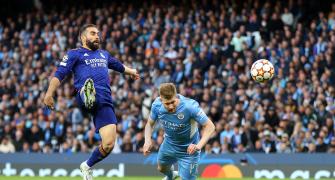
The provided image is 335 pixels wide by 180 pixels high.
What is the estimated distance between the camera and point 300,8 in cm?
2389

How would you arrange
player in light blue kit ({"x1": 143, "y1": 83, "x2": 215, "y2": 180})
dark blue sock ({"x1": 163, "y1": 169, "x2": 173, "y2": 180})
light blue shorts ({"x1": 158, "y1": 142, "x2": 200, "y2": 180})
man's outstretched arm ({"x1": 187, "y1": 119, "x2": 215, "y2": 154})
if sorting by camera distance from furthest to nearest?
dark blue sock ({"x1": 163, "y1": 169, "x2": 173, "y2": 180})
light blue shorts ({"x1": 158, "y1": 142, "x2": 200, "y2": 180})
player in light blue kit ({"x1": 143, "y1": 83, "x2": 215, "y2": 180})
man's outstretched arm ({"x1": 187, "y1": 119, "x2": 215, "y2": 154})

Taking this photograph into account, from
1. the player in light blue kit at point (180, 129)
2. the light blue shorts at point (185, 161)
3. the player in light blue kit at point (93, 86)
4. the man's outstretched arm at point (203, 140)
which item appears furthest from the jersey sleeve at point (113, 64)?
the man's outstretched arm at point (203, 140)

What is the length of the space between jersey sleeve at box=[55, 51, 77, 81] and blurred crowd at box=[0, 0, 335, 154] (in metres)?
9.32

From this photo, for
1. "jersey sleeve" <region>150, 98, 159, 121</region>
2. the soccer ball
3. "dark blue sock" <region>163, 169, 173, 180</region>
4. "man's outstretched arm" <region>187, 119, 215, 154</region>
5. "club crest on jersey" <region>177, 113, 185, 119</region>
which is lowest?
"dark blue sock" <region>163, 169, 173, 180</region>

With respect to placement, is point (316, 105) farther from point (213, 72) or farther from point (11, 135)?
point (11, 135)

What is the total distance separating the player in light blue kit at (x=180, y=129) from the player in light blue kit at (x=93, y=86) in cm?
58

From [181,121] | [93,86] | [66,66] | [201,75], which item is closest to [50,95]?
[66,66]

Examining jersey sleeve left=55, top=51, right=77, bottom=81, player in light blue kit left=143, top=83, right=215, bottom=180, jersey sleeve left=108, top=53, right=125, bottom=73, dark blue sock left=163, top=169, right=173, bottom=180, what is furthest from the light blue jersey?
jersey sleeve left=55, top=51, right=77, bottom=81

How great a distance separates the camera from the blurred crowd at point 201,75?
19938 mm

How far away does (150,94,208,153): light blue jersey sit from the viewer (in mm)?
10453

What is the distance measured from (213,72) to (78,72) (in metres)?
11.1

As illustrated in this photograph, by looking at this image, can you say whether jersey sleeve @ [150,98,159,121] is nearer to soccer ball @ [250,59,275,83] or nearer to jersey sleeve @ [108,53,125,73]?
jersey sleeve @ [108,53,125,73]

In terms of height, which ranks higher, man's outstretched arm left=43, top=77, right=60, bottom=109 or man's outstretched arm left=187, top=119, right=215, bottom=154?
man's outstretched arm left=43, top=77, right=60, bottom=109

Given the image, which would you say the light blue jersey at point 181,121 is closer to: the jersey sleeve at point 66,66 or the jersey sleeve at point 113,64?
the jersey sleeve at point 113,64
